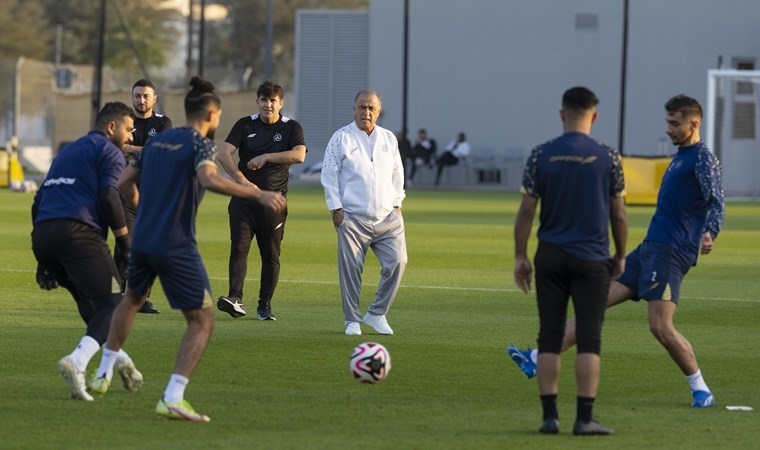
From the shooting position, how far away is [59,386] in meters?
10.1

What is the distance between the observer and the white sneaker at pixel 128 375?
985 cm

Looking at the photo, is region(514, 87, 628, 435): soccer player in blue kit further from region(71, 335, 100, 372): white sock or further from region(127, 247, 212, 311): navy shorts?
region(71, 335, 100, 372): white sock

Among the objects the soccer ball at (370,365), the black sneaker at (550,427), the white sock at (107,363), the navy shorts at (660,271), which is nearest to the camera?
the black sneaker at (550,427)

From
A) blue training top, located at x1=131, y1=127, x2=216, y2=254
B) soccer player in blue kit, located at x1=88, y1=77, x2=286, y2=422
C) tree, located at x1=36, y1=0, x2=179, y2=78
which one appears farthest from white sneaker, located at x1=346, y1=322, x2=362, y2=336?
tree, located at x1=36, y1=0, x2=179, y2=78

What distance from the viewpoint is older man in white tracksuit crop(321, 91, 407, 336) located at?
43.3ft

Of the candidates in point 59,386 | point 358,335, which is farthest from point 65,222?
point 358,335

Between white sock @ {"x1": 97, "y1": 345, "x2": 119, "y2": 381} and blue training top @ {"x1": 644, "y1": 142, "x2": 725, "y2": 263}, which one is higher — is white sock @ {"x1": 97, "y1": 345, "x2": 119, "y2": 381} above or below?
below

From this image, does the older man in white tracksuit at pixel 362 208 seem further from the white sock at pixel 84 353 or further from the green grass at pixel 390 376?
the white sock at pixel 84 353

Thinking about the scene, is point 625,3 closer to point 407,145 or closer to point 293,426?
point 407,145

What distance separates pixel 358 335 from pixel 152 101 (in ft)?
10.8

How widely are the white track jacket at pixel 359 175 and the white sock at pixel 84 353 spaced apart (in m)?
3.83

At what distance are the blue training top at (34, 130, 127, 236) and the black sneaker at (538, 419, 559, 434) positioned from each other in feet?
10.6

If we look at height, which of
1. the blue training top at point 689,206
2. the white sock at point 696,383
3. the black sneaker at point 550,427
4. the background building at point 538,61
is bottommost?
the black sneaker at point 550,427

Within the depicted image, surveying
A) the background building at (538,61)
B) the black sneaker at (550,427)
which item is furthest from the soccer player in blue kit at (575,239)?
the background building at (538,61)
